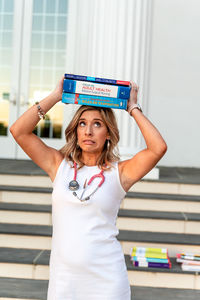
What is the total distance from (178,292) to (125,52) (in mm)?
2511

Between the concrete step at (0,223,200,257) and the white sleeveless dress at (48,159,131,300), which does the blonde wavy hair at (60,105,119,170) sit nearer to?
the white sleeveless dress at (48,159,131,300)

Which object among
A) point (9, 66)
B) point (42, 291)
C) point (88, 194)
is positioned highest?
point (9, 66)

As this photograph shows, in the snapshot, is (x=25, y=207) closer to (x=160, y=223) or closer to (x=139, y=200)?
(x=139, y=200)

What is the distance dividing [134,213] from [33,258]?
1021mm

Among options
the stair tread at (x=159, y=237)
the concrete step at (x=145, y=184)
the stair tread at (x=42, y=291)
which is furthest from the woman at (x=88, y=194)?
the concrete step at (x=145, y=184)

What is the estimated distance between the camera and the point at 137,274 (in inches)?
117

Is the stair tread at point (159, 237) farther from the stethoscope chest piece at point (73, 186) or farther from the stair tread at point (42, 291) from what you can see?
the stethoscope chest piece at point (73, 186)

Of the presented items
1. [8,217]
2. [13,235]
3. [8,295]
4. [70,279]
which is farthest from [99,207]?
[8,217]

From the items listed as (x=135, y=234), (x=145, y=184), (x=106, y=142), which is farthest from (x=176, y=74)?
Answer: (x=106, y=142)

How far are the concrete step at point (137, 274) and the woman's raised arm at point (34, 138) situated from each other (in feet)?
5.41

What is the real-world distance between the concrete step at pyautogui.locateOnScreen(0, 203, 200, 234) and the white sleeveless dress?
219 cm

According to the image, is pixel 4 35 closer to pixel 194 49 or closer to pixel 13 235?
pixel 194 49

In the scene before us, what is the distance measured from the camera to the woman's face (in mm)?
1462

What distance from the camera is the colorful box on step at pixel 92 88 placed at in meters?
1.37
